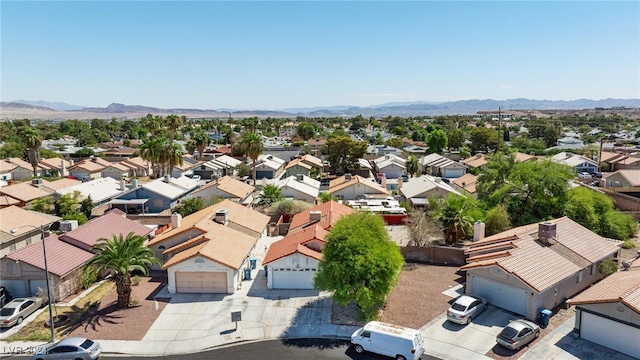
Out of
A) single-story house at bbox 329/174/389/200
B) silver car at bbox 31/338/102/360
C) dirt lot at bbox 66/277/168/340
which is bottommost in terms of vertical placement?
dirt lot at bbox 66/277/168/340

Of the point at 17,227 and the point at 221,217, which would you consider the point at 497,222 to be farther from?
the point at 17,227

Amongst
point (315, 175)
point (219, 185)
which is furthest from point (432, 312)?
point (315, 175)

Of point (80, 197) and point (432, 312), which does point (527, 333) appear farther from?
point (80, 197)

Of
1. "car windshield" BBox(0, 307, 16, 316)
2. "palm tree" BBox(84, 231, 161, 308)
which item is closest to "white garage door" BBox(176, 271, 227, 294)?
"palm tree" BBox(84, 231, 161, 308)

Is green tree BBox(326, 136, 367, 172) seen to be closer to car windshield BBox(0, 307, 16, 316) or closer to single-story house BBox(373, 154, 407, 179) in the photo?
single-story house BBox(373, 154, 407, 179)

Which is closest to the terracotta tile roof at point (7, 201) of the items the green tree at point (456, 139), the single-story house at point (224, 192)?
the single-story house at point (224, 192)

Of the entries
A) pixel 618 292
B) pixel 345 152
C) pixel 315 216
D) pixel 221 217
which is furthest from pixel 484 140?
pixel 618 292
